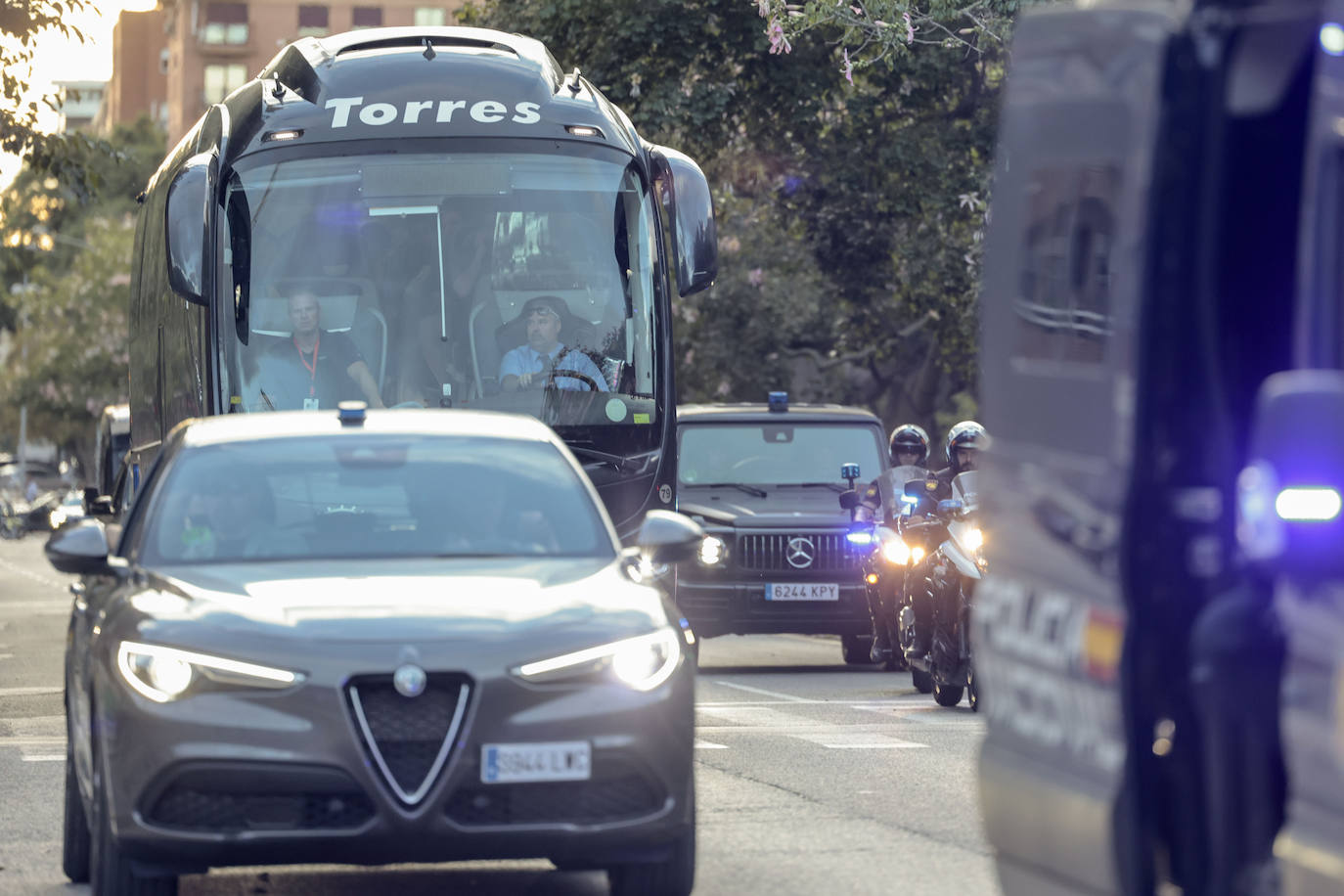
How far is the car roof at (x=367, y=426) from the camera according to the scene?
817cm

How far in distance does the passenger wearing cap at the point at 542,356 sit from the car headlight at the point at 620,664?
22.4ft

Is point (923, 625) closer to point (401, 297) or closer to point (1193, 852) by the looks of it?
point (401, 297)

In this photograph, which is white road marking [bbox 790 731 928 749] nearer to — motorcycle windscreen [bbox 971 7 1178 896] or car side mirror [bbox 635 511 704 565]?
Result: car side mirror [bbox 635 511 704 565]

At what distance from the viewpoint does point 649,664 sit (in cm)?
703

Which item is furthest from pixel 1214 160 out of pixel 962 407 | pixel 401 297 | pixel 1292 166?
pixel 962 407

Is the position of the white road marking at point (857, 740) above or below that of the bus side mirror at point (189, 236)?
below

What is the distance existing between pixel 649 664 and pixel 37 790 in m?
4.73

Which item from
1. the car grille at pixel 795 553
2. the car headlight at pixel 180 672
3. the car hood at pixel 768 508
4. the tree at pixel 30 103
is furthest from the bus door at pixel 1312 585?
the tree at pixel 30 103

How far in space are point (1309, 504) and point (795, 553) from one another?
47.9 ft

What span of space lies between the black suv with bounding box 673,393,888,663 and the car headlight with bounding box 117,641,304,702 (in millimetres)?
11001

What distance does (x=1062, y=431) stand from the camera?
196 inches

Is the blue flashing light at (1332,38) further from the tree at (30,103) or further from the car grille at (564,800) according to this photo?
the tree at (30,103)

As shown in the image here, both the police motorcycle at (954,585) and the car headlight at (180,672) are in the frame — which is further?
the police motorcycle at (954,585)

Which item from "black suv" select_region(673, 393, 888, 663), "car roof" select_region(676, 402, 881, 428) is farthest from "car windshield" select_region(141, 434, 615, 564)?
"car roof" select_region(676, 402, 881, 428)
